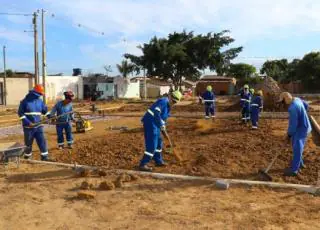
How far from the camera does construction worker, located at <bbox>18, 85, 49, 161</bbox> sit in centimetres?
988

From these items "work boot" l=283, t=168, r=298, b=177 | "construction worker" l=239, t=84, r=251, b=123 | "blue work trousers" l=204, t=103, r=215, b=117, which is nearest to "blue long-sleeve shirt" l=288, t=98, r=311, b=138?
"work boot" l=283, t=168, r=298, b=177

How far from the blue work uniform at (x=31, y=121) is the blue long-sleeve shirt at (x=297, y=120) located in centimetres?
520

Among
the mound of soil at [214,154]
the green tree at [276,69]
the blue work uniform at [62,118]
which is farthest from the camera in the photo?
the green tree at [276,69]

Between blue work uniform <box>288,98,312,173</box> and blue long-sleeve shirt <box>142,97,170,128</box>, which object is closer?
blue work uniform <box>288,98,312,173</box>

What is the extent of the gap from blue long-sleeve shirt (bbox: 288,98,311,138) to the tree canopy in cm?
3804

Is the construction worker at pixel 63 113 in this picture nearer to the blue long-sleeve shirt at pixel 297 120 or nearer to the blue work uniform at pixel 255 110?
the blue long-sleeve shirt at pixel 297 120

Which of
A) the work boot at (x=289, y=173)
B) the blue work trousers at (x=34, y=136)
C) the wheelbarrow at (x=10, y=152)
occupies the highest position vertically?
the blue work trousers at (x=34, y=136)

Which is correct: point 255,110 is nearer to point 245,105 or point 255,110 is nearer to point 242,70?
point 245,105

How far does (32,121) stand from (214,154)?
161 inches

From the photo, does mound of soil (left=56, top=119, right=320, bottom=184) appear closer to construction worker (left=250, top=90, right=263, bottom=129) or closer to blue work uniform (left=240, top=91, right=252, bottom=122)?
construction worker (left=250, top=90, right=263, bottom=129)

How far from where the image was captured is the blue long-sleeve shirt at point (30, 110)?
9.87 meters

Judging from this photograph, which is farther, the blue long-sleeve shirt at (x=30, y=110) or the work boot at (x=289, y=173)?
the blue long-sleeve shirt at (x=30, y=110)

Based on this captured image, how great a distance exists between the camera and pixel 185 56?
152 ft

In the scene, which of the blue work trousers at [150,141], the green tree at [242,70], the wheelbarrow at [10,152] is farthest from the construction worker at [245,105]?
the green tree at [242,70]
